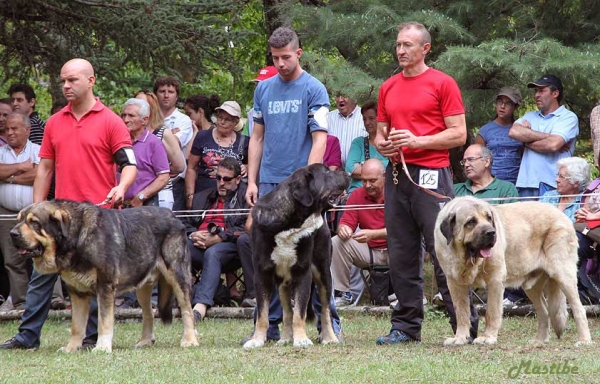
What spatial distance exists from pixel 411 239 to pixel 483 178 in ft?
10.4

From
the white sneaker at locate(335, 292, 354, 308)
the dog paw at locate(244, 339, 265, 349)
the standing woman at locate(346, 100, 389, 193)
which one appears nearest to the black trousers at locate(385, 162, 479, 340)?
the dog paw at locate(244, 339, 265, 349)

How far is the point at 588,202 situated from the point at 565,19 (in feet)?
8.30

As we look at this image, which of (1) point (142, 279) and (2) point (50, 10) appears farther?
(2) point (50, 10)

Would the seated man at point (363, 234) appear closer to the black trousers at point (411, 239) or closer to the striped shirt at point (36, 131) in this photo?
the black trousers at point (411, 239)

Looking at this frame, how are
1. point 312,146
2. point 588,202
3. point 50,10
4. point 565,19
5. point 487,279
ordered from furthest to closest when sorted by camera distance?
1. point 50,10
2. point 565,19
3. point 588,202
4. point 312,146
5. point 487,279

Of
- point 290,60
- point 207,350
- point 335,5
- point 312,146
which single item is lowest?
point 207,350

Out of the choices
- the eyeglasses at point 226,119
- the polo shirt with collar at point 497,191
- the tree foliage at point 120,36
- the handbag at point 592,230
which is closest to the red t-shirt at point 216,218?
the eyeglasses at point 226,119

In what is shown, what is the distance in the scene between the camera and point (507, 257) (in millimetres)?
7988

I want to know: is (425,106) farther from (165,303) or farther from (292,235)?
(165,303)

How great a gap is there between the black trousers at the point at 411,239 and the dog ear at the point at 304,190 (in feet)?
2.19

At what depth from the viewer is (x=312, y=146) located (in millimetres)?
8328

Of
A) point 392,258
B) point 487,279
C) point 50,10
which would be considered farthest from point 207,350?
point 50,10

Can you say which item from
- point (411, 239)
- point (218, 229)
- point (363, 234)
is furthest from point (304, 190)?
point (218, 229)

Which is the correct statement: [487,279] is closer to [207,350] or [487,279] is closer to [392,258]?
[392,258]
